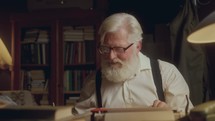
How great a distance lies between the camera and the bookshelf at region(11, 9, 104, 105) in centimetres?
395

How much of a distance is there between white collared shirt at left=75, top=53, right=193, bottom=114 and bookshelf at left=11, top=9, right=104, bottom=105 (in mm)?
1982

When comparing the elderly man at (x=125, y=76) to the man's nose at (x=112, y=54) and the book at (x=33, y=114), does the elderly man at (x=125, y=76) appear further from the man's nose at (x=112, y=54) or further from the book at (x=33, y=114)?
the book at (x=33, y=114)

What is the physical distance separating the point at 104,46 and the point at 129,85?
0.23 m

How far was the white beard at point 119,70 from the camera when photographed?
187 centimetres

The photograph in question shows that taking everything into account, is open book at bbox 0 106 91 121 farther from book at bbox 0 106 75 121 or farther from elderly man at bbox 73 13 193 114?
elderly man at bbox 73 13 193 114

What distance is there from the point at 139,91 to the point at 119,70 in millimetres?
140

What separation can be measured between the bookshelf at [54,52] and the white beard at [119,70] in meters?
1.98

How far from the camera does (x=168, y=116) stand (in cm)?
81

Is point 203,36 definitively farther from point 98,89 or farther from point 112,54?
point 98,89

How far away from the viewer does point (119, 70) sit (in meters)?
1.88

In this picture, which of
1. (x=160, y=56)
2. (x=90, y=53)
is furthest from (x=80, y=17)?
(x=160, y=56)

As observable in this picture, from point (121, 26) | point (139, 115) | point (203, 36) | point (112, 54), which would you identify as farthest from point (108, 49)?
point (139, 115)

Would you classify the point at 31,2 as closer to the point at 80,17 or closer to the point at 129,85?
the point at 80,17

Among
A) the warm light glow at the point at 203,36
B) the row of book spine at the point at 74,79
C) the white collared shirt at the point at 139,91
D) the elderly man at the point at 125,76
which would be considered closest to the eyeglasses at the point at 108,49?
the elderly man at the point at 125,76
